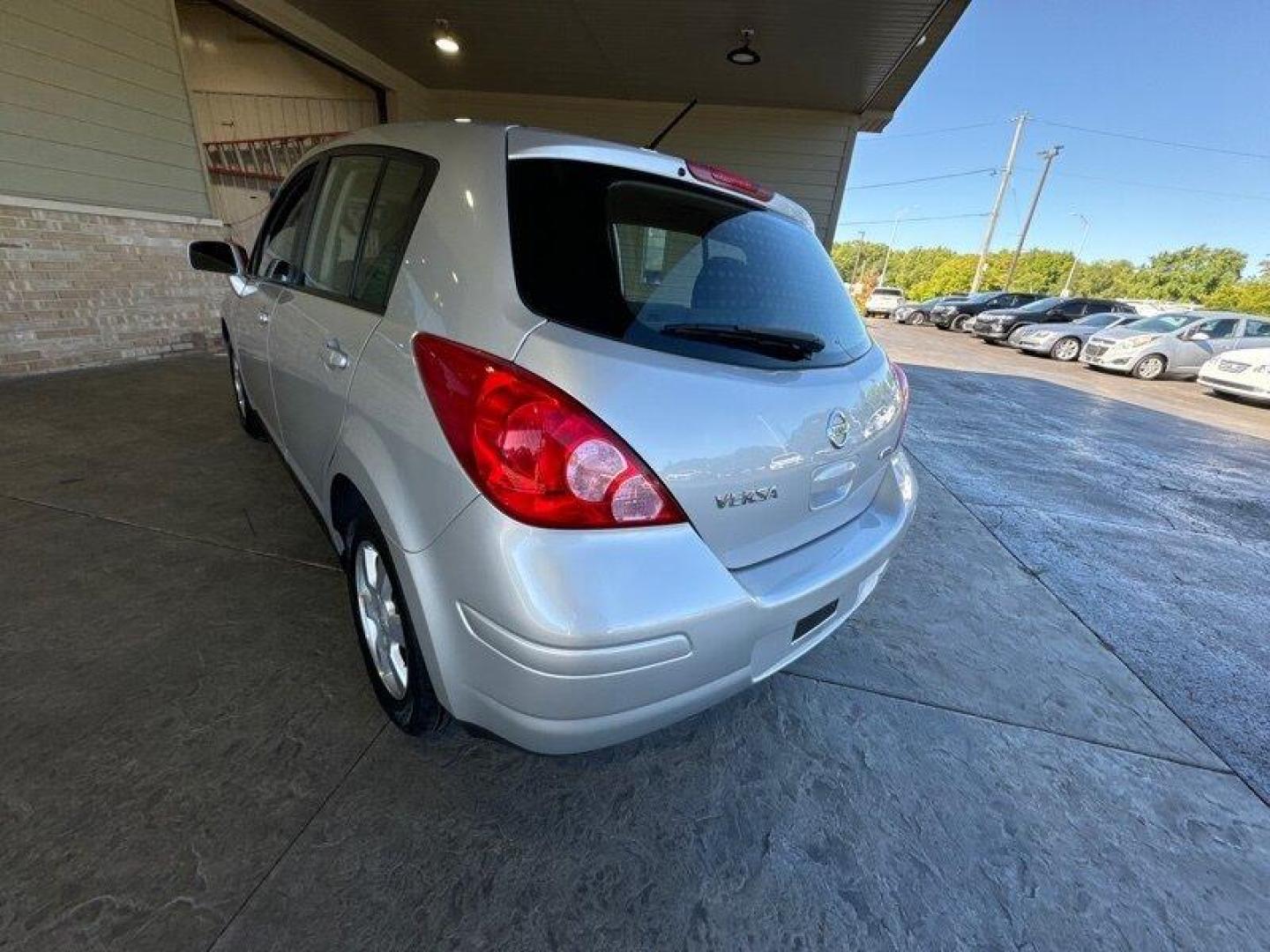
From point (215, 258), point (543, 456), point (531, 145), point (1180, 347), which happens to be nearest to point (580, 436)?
point (543, 456)

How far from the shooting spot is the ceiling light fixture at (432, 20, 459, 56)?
20.4 feet

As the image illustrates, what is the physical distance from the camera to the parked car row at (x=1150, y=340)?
33.9 feet

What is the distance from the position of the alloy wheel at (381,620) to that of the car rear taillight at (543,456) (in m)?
0.57

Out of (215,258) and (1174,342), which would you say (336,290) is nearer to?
(215,258)

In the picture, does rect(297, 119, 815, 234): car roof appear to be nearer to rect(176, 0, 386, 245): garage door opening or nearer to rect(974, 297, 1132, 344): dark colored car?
rect(176, 0, 386, 245): garage door opening

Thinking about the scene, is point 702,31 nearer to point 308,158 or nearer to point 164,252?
point 308,158

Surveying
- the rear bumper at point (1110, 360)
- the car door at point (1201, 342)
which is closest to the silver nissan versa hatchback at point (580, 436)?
the rear bumper at point (1110, 360)

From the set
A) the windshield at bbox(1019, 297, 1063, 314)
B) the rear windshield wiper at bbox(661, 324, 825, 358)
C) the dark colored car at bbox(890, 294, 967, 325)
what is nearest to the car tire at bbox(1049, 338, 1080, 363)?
the windshield at bbox(1019, 297, 1063, 314)

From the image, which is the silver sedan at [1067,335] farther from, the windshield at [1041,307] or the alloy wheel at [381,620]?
the alloy wheel at [381,620]

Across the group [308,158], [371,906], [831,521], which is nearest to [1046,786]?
[831,521]

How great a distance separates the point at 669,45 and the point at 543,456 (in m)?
6.95

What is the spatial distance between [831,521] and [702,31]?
20.4ft

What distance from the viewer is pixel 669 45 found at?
6.17 meters

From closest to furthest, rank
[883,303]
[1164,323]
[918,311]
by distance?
[1164,323]
[918,311]
[883,303]
